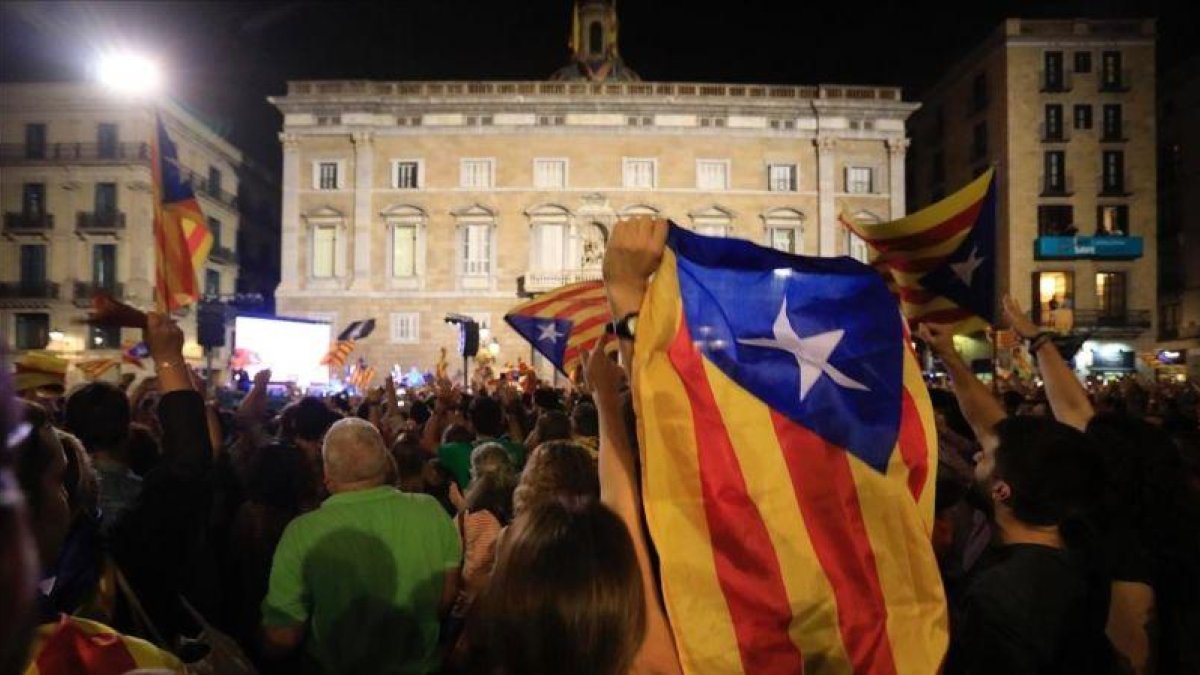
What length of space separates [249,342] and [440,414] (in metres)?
11.5

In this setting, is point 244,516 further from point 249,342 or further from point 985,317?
point 249,342

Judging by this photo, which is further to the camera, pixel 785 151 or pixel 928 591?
pixel 785 151

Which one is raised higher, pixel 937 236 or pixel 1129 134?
pixel 1129 134

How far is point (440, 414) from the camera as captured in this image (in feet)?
27.1

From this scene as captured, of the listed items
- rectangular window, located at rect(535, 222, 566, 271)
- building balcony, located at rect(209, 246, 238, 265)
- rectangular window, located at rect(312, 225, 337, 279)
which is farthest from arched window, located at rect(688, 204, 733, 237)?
building balcony, located at rect(209, 246, 238, 265)

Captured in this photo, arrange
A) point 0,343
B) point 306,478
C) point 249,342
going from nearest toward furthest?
1. point 0,343
2. point 306,478
3. point 249,342

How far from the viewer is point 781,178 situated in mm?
43562

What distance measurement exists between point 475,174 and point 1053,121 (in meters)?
26.6

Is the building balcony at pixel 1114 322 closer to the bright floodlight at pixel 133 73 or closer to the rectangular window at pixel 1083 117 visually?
the rectangular window at pixel 1083 117

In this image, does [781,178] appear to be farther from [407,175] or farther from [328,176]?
[328,176]

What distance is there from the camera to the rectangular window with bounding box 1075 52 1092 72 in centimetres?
4322

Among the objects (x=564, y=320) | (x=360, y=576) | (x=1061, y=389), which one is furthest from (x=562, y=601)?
(x=564, y=320)

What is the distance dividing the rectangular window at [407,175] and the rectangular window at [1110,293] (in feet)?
103

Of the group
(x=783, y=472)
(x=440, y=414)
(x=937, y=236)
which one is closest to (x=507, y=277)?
(x=440, y=414)
